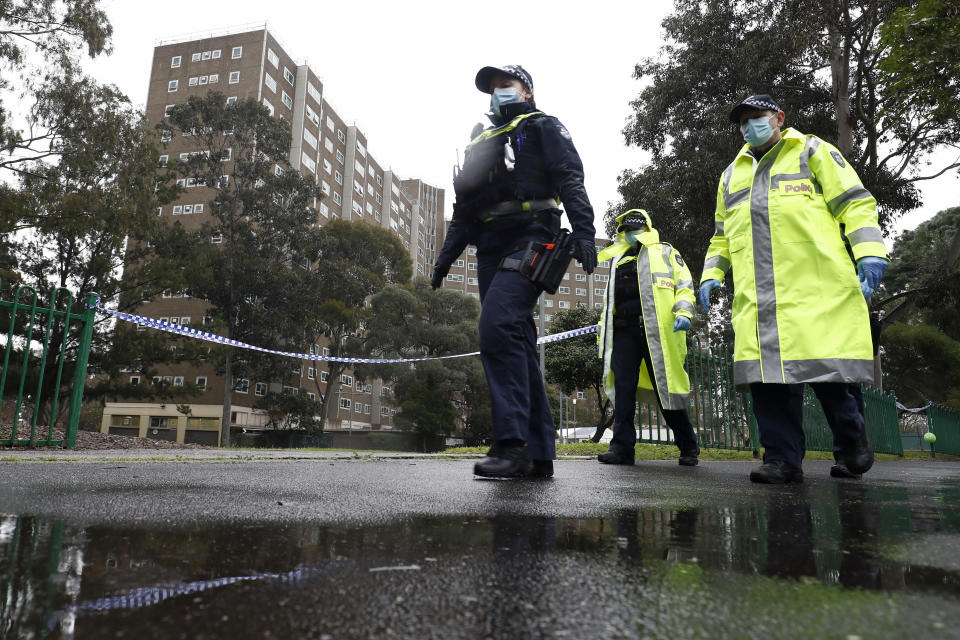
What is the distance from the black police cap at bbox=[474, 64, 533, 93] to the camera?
344cm

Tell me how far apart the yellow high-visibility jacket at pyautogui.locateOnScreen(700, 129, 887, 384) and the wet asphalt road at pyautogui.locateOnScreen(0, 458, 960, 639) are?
1.17 m

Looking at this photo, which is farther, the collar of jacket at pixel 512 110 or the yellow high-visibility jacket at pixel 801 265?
the collar of jacket at pixel 512 110

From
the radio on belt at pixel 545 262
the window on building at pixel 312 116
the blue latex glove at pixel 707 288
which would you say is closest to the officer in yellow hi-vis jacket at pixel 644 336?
the blue latex glove at pixel 707 288

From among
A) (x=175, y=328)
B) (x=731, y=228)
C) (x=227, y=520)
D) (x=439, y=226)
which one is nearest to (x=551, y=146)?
(x=731, y=228)

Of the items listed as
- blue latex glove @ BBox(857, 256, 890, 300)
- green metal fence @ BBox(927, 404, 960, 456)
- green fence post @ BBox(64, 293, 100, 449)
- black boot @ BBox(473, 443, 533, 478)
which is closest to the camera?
black boot @ BBox(473, 443, 533, 478)

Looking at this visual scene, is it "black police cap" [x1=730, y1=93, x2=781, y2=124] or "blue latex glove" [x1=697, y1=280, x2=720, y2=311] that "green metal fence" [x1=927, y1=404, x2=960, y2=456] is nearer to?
"blue latex glove" [x1=697, y1=280, x2=720, y2=311]

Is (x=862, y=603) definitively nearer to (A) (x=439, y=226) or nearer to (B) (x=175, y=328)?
(B) (x=175, y=328)

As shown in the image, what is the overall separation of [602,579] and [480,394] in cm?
4049

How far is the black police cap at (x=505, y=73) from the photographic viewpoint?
344 centimetres

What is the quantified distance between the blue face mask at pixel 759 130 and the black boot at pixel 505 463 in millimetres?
2171

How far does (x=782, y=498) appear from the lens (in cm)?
238

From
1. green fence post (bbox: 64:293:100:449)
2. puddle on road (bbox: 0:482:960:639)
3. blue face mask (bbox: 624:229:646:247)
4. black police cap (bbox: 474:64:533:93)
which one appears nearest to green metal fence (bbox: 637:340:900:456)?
blue face mask (bbox: 624:229:646:247)

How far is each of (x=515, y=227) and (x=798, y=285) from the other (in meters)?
1.49

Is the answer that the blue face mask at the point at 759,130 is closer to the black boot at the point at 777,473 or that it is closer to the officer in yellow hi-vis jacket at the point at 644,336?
the officer in yellow hi-vis jacket at the point at 644,336
